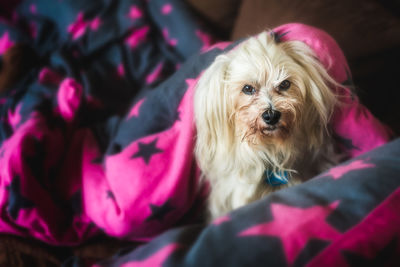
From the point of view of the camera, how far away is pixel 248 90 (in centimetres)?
82

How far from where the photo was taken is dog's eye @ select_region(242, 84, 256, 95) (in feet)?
2.67

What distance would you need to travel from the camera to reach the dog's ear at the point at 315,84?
76 centimetres

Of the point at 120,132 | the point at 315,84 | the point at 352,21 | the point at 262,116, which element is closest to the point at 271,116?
the point at 262,116

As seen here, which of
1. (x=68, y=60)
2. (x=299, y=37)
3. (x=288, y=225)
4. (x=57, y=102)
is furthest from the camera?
(x=68, y=60)

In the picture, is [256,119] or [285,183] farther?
[285,183]

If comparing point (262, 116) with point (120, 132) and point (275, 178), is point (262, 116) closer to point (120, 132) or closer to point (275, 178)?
point (275, 178)

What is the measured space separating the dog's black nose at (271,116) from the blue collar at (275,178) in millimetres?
212

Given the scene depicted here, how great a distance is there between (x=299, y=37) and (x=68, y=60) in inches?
44.0

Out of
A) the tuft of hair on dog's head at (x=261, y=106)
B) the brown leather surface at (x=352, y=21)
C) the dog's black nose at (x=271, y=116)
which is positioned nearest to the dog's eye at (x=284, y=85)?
the tuft of hair on dog's head at (x=261, y=106)

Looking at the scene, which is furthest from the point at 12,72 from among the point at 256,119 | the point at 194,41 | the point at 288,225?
the point at 288,225

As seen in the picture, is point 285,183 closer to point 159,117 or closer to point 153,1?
point 159,117

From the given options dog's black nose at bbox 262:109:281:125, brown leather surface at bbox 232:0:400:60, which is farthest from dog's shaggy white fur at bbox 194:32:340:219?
brown leather surface at bbox 232:0:400:60

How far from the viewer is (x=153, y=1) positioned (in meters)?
1.41

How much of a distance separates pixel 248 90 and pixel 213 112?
0.40 feet
